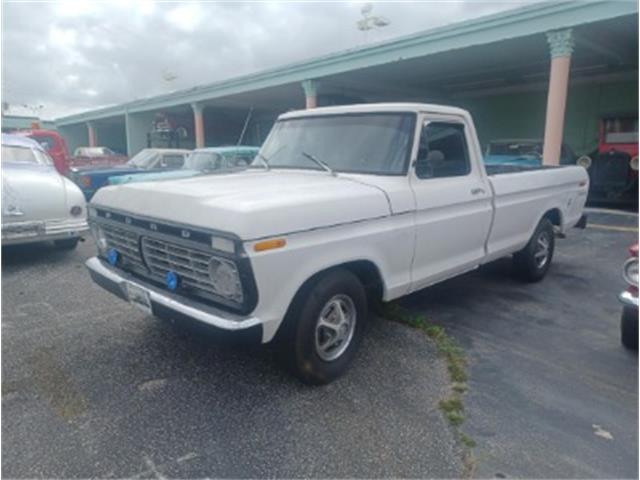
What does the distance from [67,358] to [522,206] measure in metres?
4.49

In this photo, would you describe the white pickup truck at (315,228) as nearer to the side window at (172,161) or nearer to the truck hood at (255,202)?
the truck hood at (255,202)

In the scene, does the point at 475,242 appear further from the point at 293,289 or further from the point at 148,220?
the point at 148,220

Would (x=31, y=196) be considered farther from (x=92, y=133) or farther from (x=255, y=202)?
(x=92, y=133)

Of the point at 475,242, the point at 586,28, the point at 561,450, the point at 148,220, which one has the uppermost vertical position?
the point at 586,28

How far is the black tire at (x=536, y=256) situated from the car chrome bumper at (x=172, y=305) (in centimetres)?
394

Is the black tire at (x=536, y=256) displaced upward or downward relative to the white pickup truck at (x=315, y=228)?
downward

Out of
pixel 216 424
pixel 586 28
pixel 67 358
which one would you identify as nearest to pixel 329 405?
pixel 216 424

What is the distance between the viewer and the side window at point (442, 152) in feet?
12.8

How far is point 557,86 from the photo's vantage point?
10.4m

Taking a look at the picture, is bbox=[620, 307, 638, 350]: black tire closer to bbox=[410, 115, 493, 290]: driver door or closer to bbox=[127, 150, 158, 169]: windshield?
bbox=[410, 115, 493, 290]: driver door

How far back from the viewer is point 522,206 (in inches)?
200

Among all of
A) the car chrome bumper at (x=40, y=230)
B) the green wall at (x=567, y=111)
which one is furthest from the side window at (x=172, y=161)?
the green wall at (x=567, y=111)

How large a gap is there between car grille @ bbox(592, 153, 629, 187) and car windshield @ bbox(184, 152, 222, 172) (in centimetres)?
1018

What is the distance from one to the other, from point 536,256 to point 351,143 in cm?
305
